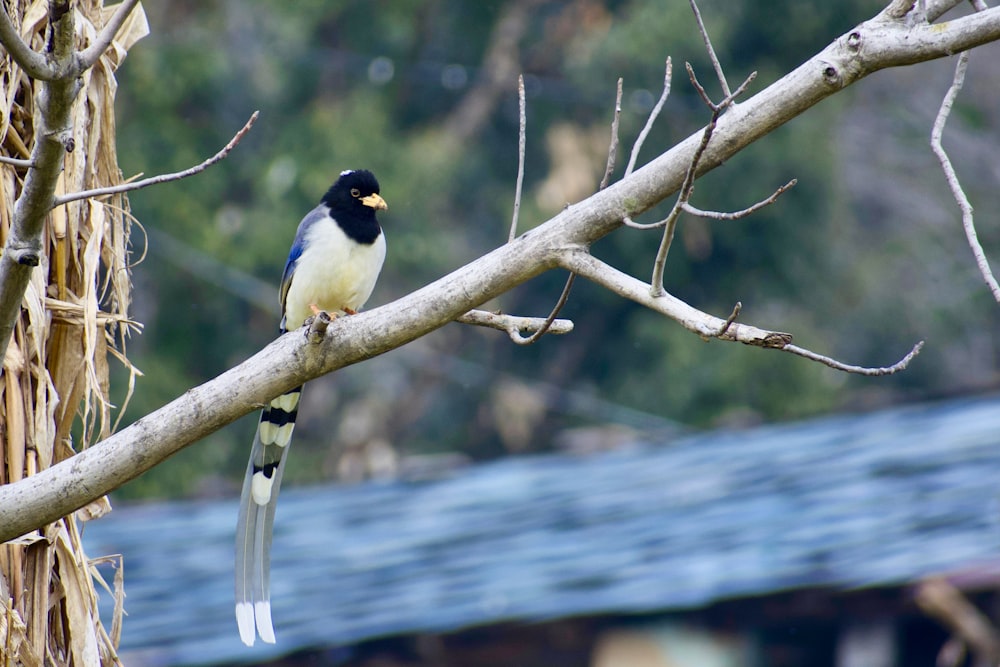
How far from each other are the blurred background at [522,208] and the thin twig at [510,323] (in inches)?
406

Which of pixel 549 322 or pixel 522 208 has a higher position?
pixel 522 208

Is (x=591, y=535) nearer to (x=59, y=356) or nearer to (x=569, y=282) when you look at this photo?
(x=59, y=356)

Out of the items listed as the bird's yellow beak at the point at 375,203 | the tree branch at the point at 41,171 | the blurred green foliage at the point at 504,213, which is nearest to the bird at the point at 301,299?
the bird's yellow beak at the point at 375,203

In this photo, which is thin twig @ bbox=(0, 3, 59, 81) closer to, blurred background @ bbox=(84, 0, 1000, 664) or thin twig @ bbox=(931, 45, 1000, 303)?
thin twig @ bbox=(931, 45, 1000, 303)

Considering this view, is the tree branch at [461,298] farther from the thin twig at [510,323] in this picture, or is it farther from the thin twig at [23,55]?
the thin twig at [23,55]

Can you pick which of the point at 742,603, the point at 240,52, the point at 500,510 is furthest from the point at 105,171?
the point at 240,52

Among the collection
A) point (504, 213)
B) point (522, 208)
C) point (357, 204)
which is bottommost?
point (357, 204)

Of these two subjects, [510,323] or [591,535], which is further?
[591,535]

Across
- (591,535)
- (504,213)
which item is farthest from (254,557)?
(504,213)

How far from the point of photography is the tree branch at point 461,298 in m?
2.64

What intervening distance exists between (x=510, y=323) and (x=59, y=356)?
1.15 m

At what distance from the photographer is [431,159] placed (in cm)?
1568

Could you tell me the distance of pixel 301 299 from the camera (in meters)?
4.62

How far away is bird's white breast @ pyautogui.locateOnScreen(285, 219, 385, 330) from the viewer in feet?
14.9
